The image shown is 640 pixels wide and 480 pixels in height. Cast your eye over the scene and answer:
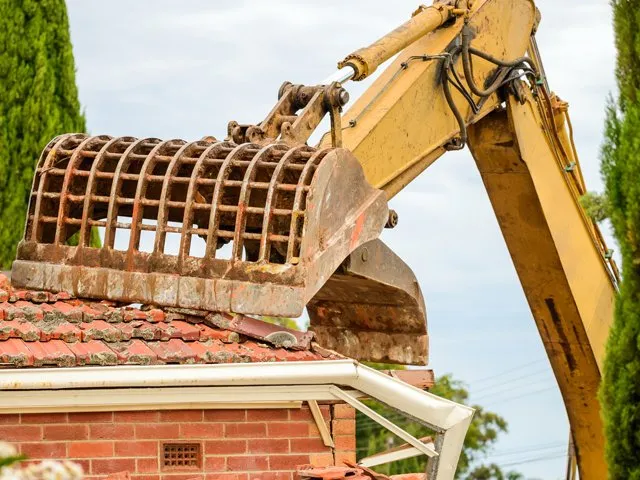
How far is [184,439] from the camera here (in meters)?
7.71

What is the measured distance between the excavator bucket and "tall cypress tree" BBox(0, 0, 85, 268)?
237 inches

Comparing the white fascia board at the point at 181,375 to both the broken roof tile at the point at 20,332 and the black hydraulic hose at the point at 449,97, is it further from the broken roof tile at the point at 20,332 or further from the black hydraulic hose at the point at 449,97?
the black hydraulic hose at the point at 449,97

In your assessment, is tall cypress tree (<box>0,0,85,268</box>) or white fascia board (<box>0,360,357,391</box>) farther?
tall cypress tree (<box>0,0,85,268</box>)

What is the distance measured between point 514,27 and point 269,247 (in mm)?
4282

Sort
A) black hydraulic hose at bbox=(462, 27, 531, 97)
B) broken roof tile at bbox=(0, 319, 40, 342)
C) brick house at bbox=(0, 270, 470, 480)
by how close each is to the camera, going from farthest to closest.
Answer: black hydraulic hose at bbox=(462, 27, 531, 97) → broken roof tile at bbox=(0, 319, 40, 342) → brick house at bbox=(0, 270, 470, 480)

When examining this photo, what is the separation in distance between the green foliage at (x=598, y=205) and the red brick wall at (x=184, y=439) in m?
1.94

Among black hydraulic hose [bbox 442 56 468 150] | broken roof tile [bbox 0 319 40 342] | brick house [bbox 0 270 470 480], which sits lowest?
brick house [bbox 0 270 470 480]

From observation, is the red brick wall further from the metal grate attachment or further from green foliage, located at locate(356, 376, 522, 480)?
green foliage, located at locate(356, 376, 522, 480)

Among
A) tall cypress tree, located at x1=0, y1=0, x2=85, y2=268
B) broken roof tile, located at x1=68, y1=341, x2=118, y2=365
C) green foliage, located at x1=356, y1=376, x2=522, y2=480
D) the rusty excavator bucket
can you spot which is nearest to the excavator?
the rusty excavator bucket

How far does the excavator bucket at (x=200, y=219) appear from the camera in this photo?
26.0 feet

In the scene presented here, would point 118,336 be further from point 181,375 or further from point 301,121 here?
point 301,121

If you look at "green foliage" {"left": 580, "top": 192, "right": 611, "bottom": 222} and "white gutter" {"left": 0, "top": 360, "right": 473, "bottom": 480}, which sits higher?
"green foliage" {"left": 580, "top": 192, "right": 611, "bottom": 222}

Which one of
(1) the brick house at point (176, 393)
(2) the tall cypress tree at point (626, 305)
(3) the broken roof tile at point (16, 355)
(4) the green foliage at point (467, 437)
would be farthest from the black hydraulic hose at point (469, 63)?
(4) the green foliage at point (467, 437)

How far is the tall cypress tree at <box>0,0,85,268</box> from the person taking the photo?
14.7 m
